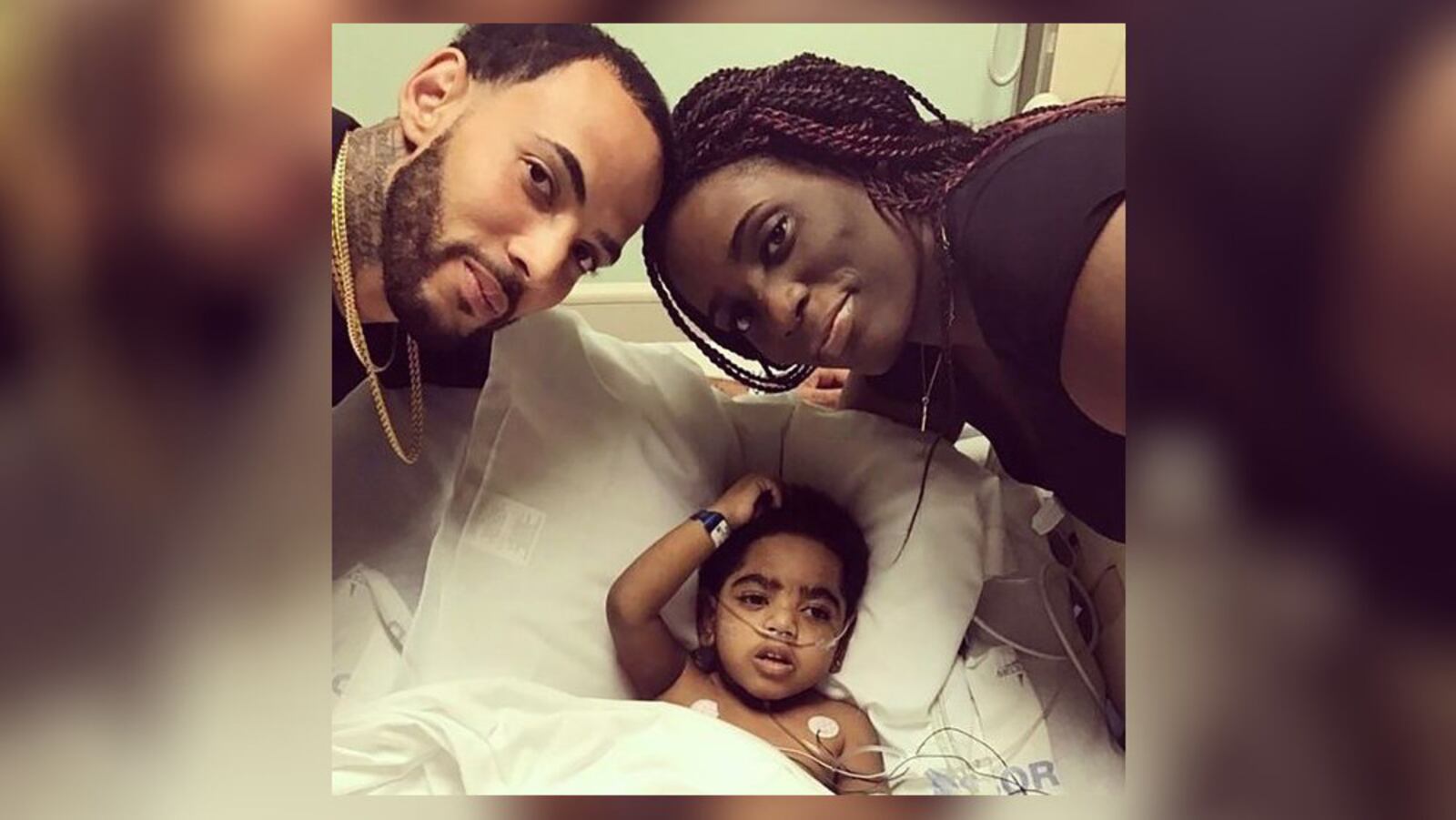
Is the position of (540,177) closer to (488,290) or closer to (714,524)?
(488,290)

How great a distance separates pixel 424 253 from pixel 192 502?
0.22 meters

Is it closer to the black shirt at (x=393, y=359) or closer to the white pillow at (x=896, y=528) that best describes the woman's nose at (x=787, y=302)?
the white pillow at (x=896, y=528)

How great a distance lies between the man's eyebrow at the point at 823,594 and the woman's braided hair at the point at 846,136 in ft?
0.75

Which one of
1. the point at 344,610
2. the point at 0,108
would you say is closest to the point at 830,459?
the point at 344,610

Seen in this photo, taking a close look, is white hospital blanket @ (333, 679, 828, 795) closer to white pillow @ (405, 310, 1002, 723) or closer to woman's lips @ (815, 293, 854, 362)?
white pillow @ (405, 310, 1002, 723)

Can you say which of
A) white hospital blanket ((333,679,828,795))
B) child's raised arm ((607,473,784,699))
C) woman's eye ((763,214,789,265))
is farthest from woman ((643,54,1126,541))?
white hospital blanket ((333,679,828,795))

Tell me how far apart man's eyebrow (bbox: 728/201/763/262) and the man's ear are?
185 mm

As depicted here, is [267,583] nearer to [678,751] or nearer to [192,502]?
[192,502]

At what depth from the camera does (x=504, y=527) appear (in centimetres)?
73

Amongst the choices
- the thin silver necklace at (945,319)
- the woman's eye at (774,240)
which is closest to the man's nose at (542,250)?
the woman's eye at (774,240)

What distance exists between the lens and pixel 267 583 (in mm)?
724

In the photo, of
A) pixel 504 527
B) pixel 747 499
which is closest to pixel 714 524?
pixel 747 499

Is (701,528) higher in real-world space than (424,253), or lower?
lower

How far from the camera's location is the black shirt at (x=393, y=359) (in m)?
0.72
